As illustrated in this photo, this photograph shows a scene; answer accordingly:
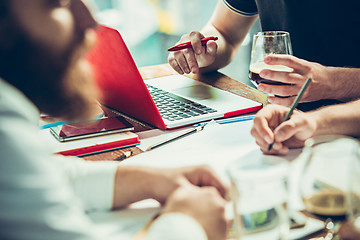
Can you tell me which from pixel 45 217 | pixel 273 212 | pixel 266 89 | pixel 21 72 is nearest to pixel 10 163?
pixel 45 217

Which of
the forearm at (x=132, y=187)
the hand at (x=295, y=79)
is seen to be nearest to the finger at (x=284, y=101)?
the hand at (x=295, y=79)

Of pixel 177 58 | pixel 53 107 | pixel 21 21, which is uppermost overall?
pixel 21 21

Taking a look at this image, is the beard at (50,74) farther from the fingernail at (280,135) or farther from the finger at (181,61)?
the finger at (181,61)

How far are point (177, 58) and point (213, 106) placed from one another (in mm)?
351

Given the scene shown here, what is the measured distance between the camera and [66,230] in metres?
0.46

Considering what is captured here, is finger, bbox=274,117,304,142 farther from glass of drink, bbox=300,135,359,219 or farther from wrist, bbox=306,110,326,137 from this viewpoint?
glass of drink, bbox=300,135,359,219

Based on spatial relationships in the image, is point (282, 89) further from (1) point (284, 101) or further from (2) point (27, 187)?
(2) point (27, 187)

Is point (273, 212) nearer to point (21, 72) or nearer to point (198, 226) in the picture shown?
point (198, 226)

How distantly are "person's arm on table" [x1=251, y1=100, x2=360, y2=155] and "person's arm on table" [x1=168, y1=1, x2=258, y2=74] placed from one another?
575 millimetres

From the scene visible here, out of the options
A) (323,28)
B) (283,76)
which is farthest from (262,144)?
(323,28)

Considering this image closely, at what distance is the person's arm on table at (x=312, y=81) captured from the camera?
0.99m

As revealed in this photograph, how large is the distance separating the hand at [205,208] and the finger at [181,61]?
89 centimetres

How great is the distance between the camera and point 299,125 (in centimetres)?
82

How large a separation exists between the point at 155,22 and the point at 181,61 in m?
1.91
